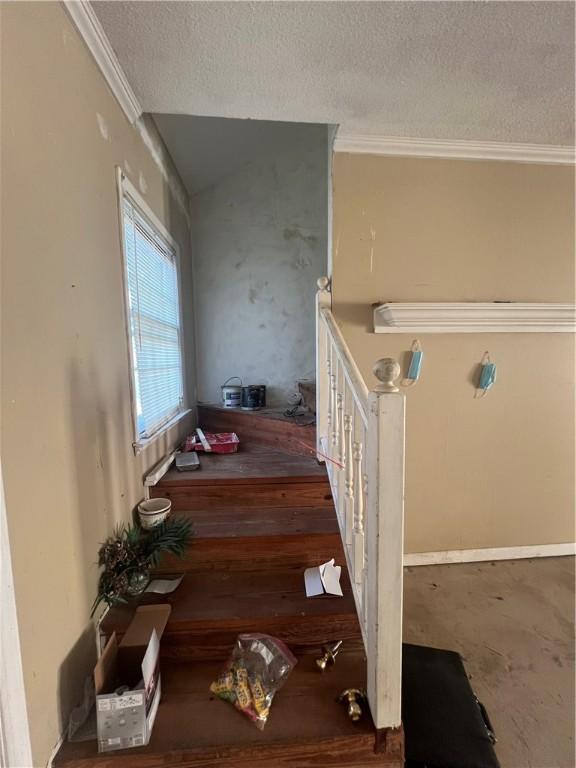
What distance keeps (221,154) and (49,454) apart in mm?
2832

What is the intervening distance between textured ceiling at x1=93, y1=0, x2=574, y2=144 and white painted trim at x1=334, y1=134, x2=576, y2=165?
3.7 inches

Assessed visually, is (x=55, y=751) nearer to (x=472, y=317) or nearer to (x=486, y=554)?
(x=486, y=554)

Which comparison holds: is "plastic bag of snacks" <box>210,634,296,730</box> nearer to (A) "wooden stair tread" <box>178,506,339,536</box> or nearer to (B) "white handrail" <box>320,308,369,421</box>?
(A) "wooden stair tread" <box>178,506,339,536</box>

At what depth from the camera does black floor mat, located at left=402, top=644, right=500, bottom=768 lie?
1.13 m

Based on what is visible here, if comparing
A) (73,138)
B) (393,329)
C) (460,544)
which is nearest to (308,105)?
(73,138)

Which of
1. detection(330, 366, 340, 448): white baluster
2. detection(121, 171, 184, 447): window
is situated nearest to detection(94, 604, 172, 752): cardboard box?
detection(121, 171, 184, 447): window

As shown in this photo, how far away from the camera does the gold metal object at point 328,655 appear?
132 centimetres

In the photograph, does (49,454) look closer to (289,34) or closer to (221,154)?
(289,34)

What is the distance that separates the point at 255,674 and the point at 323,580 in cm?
44

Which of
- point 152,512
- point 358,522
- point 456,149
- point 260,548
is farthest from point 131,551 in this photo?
point 456,149

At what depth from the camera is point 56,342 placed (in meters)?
1.09

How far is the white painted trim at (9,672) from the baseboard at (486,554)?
213cm

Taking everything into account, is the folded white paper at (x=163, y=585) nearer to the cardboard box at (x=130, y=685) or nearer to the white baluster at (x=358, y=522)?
the cardboard box at (x=130, y=685)

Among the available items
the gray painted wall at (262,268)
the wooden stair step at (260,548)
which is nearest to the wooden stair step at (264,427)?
the gray painted wall at (262,268)
